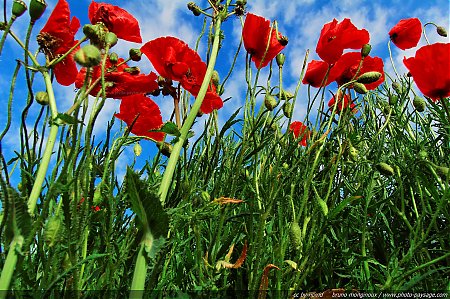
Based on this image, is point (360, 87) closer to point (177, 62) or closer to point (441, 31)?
point (177, 62)

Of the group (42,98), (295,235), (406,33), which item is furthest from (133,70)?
(406,33)

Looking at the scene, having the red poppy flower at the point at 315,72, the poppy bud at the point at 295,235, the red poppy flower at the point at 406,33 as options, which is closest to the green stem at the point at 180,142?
the poppy bud at the point at 295,235

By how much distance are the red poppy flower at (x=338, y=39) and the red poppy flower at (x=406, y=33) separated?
498 mm

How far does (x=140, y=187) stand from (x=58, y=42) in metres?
0.44

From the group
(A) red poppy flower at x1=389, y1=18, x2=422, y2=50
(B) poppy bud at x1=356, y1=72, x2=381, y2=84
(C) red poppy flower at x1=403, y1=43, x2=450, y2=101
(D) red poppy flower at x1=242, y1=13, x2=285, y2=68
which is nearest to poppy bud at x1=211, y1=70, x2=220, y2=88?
(D) red poppy flower at x1=242, y1=13, x2=285, y2=68

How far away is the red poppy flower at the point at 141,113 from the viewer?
1166 mm

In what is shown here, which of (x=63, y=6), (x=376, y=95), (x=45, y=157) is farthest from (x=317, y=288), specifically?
(x=376, y=95)

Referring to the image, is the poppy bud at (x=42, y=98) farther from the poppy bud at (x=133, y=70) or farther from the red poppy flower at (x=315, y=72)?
the red poppy flower at (x=315, y=72)

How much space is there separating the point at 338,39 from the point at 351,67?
14cm

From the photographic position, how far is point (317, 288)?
117cm

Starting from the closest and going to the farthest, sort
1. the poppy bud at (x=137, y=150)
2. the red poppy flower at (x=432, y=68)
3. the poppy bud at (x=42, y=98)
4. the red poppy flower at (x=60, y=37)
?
1. the poppy bud at (x=42, y=98)
2. the red poppy flower at (x=60, y=37)
3. the red poppy flower at (x=432, y=68)
4. the poppy bud at (x=137, y=150)

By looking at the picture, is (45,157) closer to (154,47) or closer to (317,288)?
(154,47)

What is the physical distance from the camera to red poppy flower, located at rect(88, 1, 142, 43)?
3.28 ft

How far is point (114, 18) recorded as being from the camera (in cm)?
101
